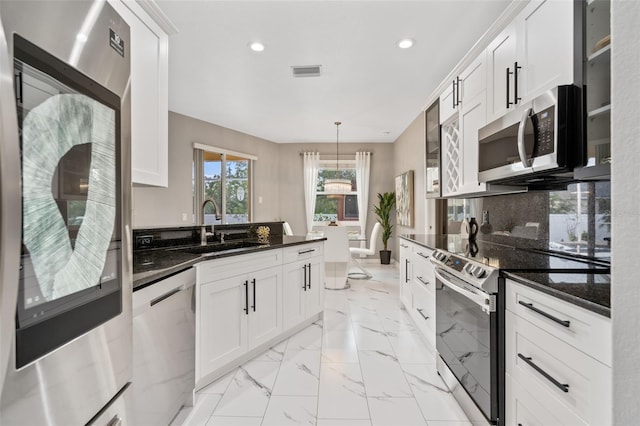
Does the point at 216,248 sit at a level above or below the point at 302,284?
above

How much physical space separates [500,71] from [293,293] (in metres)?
2.28

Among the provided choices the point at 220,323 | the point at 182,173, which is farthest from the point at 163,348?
the point at 182,173

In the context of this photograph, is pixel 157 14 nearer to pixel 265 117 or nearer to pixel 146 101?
pixel 146 101

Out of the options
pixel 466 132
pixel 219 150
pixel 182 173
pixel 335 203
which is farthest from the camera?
pixel 335 203

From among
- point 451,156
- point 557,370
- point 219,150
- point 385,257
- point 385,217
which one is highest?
point 219,150

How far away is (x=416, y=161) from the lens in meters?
5.30

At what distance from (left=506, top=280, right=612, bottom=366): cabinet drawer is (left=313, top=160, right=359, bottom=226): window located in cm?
595

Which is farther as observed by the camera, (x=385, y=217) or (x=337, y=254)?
(x=385, y=217)

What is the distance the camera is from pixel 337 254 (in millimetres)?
4480

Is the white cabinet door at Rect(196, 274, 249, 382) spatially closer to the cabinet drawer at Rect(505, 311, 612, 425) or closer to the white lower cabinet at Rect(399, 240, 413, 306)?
the cabinet drawer at Rect(505, 311, 612, 425)

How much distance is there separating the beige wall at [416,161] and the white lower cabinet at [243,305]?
2.85m

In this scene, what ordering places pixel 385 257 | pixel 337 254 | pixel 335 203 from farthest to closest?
1. pixel 335 203
2. pixel 385 257
3. pixel 337 254

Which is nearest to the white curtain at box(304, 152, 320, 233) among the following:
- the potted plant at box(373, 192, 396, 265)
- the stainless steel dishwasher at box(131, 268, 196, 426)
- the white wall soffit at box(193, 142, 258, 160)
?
the white wall soffit at box(193, 142, 258, 160)

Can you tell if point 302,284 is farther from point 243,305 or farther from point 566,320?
point 566,320
